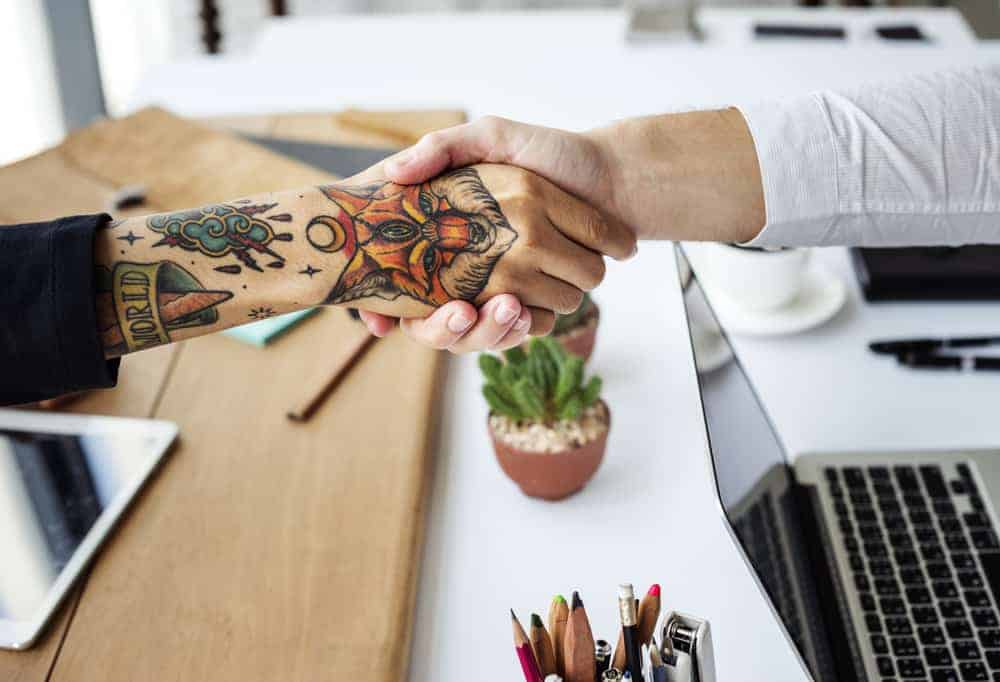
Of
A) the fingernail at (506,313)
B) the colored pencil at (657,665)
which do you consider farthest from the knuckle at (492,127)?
the colored pencil at (657,665)

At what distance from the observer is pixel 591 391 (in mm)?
1021

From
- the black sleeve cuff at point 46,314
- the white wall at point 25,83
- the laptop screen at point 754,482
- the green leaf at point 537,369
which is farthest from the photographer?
the white wall at point 25,83

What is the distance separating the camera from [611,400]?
3.91 feet

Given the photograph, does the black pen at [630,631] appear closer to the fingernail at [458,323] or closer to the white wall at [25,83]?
the fingernail at [458,323]

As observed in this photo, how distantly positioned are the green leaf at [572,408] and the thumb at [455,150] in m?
0.30

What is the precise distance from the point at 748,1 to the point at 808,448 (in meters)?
2.82

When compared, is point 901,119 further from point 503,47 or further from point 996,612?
point 503,47

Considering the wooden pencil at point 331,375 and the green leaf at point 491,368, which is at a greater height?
the wooden pencil at point 331,375

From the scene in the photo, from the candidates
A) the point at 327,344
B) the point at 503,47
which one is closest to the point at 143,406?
the point at 327,344

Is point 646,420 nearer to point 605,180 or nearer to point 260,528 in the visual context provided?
point 605,180

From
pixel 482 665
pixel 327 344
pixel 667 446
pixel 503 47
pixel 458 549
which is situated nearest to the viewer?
pixel 482 665

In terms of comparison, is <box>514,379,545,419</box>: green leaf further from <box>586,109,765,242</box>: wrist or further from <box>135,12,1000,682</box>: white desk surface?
<box>586,109,765,242</box>: wrist

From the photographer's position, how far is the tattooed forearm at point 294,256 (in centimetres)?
102

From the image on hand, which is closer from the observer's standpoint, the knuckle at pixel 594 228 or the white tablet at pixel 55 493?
the white tablet at pixel 55 493
